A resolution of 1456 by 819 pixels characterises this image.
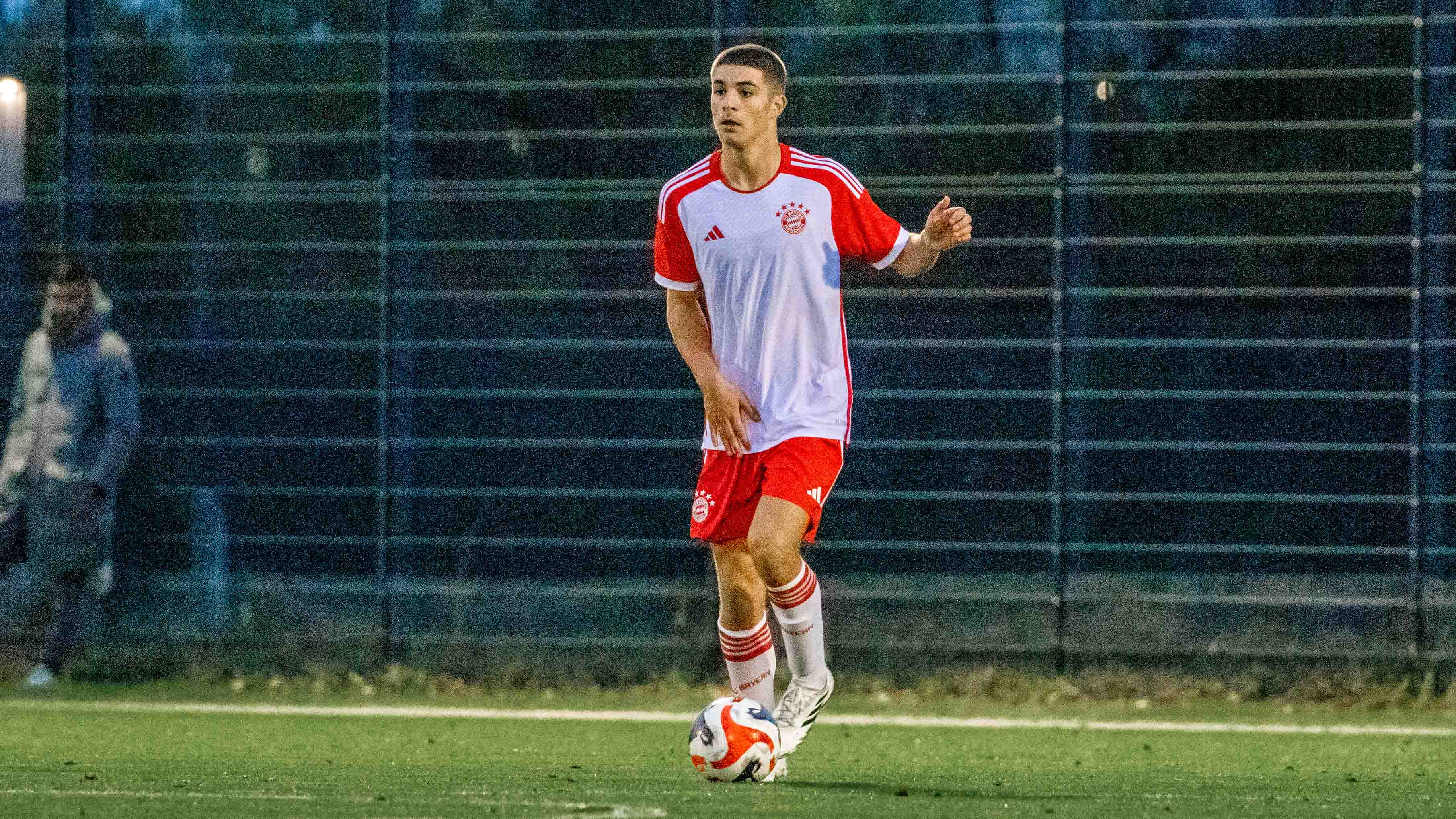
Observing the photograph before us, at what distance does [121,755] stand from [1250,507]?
193 inches

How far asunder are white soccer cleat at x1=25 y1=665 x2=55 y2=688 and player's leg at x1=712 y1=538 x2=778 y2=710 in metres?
4.37

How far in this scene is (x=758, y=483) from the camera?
6707 millimetres

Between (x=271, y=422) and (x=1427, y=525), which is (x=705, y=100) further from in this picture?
(x=1427, y=525)

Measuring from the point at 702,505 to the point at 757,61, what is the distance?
4.13 feet

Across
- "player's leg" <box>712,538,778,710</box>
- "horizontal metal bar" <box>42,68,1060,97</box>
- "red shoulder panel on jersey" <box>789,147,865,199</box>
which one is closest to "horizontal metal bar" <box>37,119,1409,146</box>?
"horizontal metal bar" <box>42,68,1060,97</box>

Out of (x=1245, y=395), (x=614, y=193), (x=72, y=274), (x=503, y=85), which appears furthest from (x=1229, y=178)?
(x=72, y=274)

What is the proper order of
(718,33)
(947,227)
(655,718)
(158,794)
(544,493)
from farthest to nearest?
(544,493)
(718,33)
(655,718)
(947,227)
(158,794)

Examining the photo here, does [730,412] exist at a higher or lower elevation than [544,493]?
higher

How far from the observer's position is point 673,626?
33.6 ft

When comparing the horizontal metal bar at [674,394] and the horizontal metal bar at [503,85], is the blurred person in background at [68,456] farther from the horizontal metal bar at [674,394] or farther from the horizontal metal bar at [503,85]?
the horizontal metal bar at [503,85]

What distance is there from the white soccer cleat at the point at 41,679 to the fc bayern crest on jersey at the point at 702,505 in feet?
14.5

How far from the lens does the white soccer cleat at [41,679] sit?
10.1 m

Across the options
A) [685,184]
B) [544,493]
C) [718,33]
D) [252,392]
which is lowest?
[544,493]

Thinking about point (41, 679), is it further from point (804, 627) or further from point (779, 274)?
point (779, 274)
